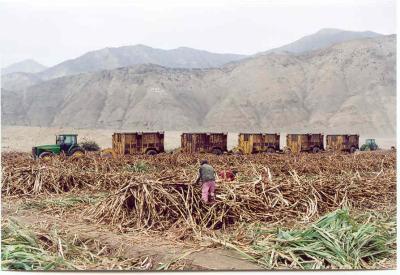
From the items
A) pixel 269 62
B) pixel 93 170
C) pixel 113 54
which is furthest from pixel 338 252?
pixel 113 54

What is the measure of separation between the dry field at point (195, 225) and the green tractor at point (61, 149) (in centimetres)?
973

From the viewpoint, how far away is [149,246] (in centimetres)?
976

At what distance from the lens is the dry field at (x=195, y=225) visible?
8.91m

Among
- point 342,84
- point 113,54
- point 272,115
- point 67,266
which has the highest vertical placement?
point 113,54

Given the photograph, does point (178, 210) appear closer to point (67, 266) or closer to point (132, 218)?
point (132, 218)

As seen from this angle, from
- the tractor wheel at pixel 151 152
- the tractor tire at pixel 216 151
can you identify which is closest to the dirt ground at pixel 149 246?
the tractor wheel at pixel 151 152

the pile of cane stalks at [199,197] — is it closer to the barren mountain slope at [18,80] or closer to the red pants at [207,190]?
the red pants at [207,190]

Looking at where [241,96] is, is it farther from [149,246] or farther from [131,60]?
[131,60]

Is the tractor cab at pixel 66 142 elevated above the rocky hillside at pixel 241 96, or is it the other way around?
the rocky hillside at pixel 241 96

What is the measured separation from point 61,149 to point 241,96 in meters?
72.1

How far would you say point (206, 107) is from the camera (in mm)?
98625

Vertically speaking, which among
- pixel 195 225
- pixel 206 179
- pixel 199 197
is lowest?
pixel 195 225

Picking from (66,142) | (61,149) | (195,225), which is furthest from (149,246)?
(66,142)

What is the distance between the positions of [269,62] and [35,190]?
316 feet
